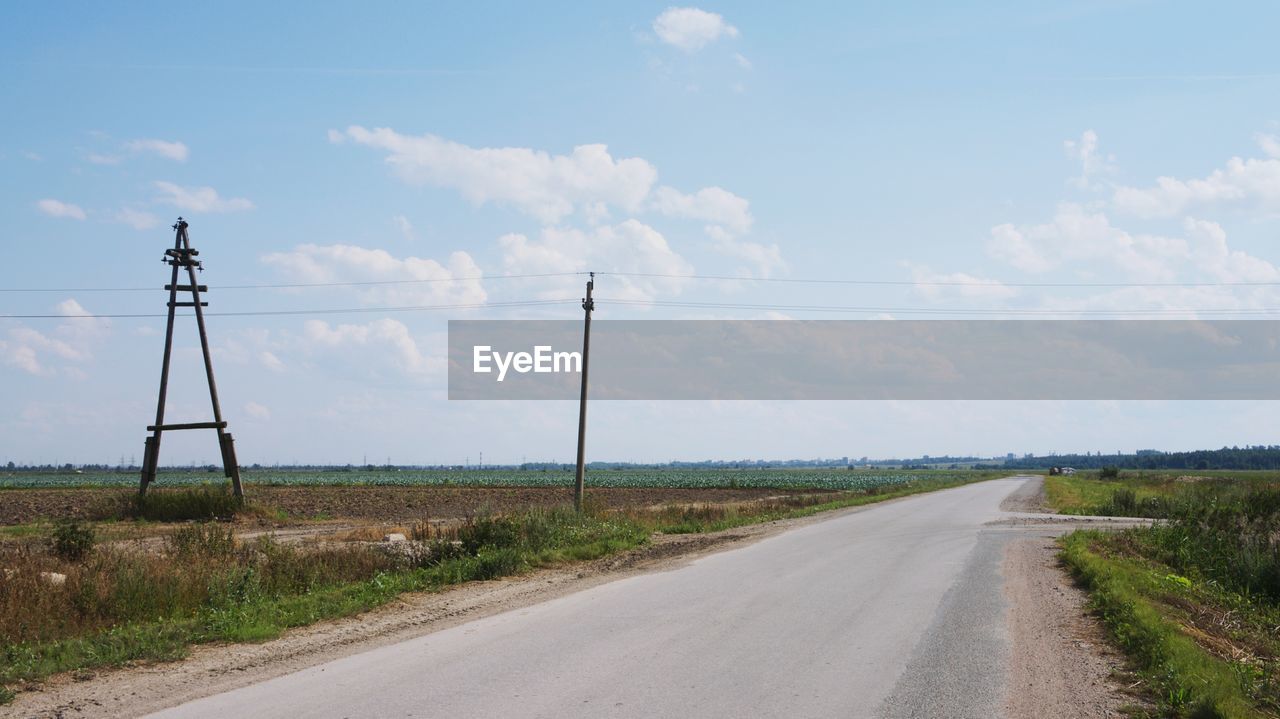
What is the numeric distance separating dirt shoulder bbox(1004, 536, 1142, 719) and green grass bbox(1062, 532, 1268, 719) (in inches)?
10.1

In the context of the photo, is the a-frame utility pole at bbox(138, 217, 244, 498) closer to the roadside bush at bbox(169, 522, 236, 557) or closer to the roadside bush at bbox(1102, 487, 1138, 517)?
the roadside bush at bbox(169, 522, 236, 557)

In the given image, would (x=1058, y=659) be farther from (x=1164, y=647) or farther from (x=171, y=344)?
(x=171, y=344)

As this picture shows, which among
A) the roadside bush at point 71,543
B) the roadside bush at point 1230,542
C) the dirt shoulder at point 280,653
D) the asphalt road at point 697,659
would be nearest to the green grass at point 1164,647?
the asphalt road at point 697,659

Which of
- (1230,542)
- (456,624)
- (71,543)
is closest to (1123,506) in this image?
(1230,542)

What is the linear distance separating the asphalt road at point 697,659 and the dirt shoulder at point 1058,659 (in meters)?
0.23

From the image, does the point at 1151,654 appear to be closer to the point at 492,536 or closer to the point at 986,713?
the point at 986,713

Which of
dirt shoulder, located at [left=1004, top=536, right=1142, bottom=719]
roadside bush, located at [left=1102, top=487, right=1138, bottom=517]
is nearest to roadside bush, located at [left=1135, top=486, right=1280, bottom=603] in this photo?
dirt shoulder, located at [left=1004, top=536, right=1142, bottom=719]

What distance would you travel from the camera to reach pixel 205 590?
13.0 m

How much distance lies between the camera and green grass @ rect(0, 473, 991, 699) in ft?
32.8

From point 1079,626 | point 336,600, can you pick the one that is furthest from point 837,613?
point 336,600

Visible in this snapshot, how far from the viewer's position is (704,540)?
25047mm

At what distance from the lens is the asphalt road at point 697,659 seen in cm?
753

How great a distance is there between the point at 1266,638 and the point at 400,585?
12549mm

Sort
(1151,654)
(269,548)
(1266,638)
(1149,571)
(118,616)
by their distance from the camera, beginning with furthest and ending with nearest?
1. (1149,571)
2. (269,548)
3. (1266,638)
4. (118,616)
5. (1151,654)
